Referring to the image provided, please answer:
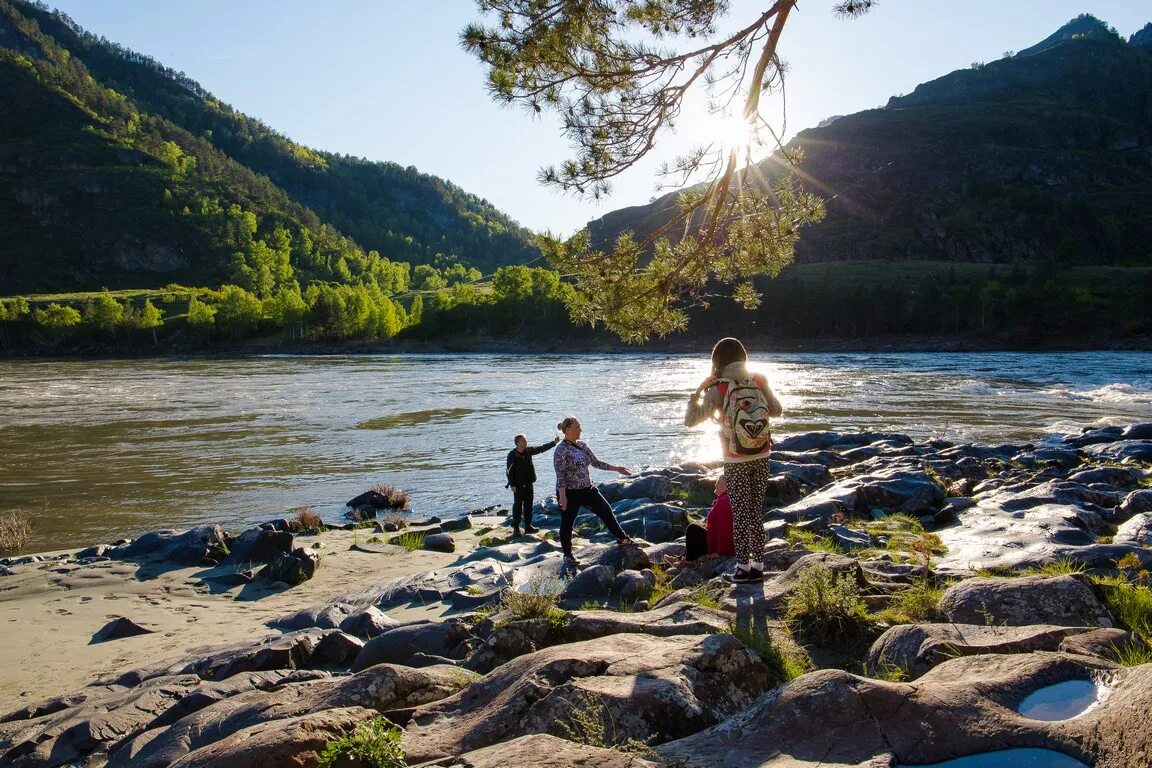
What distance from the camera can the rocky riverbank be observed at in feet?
11.5

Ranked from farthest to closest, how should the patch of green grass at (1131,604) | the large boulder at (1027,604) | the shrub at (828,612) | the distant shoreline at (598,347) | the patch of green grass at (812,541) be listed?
the distant shoreline at (598,347) < the patch of green grass at (812,541) < the shrub at (828,612) < the large boulder at (1027,604) < the patch of green grass at (1131,604)

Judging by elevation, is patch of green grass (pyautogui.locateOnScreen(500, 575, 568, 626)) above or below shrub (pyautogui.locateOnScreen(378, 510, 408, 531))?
above

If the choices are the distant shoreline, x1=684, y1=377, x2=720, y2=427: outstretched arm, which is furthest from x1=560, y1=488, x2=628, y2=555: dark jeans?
the distant shoreline

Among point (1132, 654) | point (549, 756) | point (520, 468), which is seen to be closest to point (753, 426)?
point (1132, 654)

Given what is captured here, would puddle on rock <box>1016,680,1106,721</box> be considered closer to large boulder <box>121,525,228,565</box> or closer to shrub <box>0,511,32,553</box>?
large boulder <box>121,525,228,565</box>

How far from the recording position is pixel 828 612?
18.4 ft

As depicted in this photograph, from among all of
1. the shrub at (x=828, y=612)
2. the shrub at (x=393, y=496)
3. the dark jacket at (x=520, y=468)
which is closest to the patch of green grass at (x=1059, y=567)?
the shrub at (x=828, y=612)

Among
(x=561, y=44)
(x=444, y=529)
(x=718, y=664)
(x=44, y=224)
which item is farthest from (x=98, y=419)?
(x=44, y=224)

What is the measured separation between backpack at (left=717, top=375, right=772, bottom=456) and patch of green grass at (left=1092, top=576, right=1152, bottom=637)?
9.04 ft

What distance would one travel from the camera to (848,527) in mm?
11023

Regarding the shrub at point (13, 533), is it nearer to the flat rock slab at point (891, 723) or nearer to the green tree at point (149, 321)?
the flat rock slab at point (891, 723)

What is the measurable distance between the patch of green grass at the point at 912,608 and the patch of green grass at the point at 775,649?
860 mm

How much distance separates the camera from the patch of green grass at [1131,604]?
16.6 feet

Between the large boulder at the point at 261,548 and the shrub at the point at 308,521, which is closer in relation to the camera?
the large boulder at the point at 261,548
